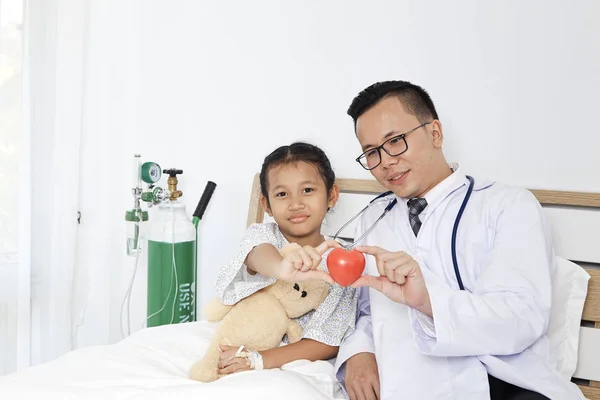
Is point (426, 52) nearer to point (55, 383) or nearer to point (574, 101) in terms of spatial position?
point (574, 101)

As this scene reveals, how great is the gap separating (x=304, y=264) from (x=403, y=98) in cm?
59

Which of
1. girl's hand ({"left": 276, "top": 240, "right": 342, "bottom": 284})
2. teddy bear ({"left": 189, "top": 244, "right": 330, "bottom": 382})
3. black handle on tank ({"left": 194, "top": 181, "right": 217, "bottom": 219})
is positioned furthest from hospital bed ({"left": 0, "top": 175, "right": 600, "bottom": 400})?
black handle on tank ({"left": 194, "top": 181, "right": 217, "bottom": 219})

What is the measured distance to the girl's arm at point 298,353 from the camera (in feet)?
4.72

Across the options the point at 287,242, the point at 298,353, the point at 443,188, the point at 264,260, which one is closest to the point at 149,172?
the point at 287,242

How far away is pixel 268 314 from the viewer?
4.96 ft

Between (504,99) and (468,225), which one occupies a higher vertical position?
(504,99)

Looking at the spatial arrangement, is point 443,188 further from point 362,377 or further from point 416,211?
point 362,377

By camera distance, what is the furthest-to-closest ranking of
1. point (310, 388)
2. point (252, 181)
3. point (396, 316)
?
1. point (252, 181)
2. point (396, 316)
3. point (310, 388)

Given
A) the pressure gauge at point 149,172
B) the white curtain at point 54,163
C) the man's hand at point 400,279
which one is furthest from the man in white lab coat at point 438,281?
A: the white curtain at point 54,163

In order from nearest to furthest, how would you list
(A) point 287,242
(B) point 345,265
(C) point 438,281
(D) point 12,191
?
(B) point 345,265 → (C) point 438,281 → (A) point 287,242 → (D) point 12,191

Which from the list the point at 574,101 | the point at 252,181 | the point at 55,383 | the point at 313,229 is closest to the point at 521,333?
the point at 313,229

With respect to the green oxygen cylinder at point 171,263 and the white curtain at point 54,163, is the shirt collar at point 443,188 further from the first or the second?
the white curtain at point 54,163

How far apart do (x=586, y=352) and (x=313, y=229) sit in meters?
0.80

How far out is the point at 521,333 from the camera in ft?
4.17
